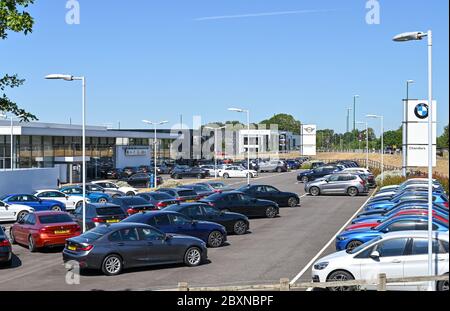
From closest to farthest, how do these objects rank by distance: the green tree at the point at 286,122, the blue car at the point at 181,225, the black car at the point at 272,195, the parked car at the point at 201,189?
1. the blue car at the point at 181,225
2. the black car at the point at 272,195
3. the parked car at the point at 201,189
4. the green tree at the point at 286,122

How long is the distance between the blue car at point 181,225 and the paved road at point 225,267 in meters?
0.48

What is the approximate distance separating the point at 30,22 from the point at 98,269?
22.6ft

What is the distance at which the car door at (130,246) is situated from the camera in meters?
16.0

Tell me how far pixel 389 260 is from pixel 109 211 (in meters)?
12.4

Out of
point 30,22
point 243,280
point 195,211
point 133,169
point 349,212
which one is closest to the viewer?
point 30,22

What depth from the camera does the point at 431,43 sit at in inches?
492

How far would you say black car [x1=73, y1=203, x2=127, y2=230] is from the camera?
21875 millimetres

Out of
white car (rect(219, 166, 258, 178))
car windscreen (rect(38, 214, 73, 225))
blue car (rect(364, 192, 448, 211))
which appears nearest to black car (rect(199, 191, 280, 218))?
blue car (rect(364, 192, 448, 211))

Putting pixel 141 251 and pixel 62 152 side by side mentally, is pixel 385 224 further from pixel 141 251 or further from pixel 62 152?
pixel 62 152

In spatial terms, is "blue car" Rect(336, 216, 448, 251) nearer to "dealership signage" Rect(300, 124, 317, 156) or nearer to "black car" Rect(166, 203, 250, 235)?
"black car" Rect(166, 203, 250, 235)

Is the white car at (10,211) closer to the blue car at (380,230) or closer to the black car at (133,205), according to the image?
the black car at (133,205)

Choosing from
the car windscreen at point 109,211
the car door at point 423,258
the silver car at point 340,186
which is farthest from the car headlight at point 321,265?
the silver car at point 340,186

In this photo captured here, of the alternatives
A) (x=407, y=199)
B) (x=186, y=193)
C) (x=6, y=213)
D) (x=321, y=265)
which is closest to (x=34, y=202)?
(x=6, y=213)

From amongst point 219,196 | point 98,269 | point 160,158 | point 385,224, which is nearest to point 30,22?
point 98,269
